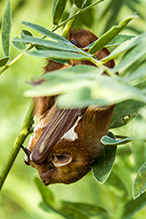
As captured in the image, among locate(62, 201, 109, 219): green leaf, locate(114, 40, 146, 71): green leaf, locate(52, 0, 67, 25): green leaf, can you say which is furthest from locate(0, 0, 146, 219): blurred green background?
locate(114, 40, 146, 71): green leaf

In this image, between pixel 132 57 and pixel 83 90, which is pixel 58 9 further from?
pixel 83 90

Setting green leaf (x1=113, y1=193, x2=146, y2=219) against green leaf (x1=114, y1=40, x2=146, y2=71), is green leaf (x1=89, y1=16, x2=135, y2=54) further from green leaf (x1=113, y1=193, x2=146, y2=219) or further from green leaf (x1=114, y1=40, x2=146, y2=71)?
green leaf (x1=113, y1=193, x2=146, y2=219)

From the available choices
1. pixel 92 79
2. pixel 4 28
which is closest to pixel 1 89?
pixel 4 28

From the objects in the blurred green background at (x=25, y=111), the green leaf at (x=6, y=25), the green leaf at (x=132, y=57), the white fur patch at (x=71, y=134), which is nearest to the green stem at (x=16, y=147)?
the white fur patch at (x=71, y=134)

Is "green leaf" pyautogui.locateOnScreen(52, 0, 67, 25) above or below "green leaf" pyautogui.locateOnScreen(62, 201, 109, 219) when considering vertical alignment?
above

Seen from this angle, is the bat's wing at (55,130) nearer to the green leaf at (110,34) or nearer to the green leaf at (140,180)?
the green leaf at (140,180)

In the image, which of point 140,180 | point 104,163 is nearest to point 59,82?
point 140,180

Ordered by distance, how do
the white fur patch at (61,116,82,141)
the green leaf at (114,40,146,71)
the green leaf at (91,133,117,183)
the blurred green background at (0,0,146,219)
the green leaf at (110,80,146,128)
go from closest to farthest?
the green leaf at (114,40,146,71) < the green leaf at (91,133,117,183) < the green leaf at (110,80,146,128) < the white fur patch at (61,116,82,141) < the blurred green background at (0,0,146,219)
